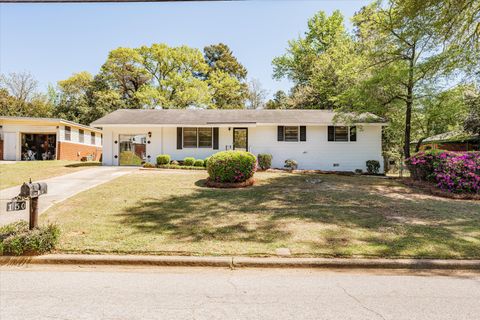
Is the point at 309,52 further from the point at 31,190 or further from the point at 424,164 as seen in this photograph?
the point at 31,190

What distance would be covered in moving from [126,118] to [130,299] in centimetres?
1907

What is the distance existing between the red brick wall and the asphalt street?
875 inches

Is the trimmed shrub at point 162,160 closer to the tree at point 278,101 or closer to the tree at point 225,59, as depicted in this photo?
the tree at point 278,101

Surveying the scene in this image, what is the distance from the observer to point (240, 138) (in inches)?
767

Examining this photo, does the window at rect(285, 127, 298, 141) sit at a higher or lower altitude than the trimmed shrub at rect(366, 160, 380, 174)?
higher

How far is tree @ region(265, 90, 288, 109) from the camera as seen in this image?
38.1 meters

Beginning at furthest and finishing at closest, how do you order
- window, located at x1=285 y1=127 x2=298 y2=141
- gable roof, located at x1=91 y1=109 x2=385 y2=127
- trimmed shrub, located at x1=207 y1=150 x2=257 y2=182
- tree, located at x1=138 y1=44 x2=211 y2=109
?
tree, located at x1=138 y1=44 x2=211 y2=109, window, located at x1=285 y1=127 x2=298 y2=141, gable roof, located at x1=91 y1=109 x2=385 y2=127, trimmed shrub, located at x1=207 y1=150 x2=257 y2=182

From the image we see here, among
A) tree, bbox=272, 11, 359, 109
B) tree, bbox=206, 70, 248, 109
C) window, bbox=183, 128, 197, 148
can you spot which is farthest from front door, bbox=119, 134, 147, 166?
tree, bbox=206, 70, 248, 109

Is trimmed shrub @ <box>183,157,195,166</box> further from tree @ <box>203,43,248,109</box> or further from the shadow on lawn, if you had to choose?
tree @ <box>203,43,248,109</box>

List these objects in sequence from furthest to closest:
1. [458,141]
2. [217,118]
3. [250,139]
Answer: [458,141] → [217,118] → [250,139]

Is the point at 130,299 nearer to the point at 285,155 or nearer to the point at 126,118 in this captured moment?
the point at 285,155

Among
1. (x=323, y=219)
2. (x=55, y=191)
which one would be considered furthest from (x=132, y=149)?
(x=323, y=219)

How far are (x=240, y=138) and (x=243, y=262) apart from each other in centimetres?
1521

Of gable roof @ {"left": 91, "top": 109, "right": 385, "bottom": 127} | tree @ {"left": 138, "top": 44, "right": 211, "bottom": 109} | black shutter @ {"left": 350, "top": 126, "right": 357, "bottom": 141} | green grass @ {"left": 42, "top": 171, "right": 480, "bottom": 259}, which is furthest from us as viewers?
tree @ {"left": 138, "top": 44, "right": 211, "bottom": 109}
